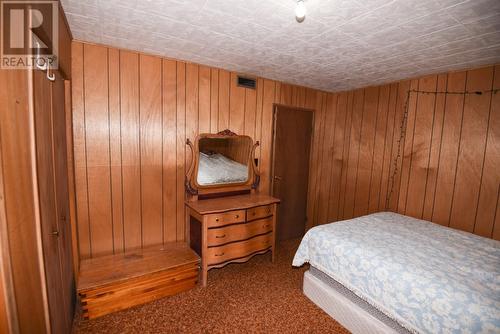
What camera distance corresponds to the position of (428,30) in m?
1.88

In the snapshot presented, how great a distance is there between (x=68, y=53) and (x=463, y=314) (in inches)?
136

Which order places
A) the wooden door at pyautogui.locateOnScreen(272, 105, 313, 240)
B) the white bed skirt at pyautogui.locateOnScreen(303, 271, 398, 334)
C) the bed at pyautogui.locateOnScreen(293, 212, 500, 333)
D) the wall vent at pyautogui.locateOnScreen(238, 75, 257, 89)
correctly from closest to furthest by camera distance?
the bed at pyautogui.locateOnScreen(293, 212, 500, 333) → the white bed skirt at pyautogui.locateOnScreen(303, 271, 398, 334) → the wall vent at pyautogui.locateOnScreen(238, 75, 257, 89) → the wooden door at pyautogui.locateOnScreen(272, 105, 313, 240)

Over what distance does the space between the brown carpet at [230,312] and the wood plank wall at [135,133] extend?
0.72 meters

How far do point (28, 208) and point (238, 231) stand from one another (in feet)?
6.42

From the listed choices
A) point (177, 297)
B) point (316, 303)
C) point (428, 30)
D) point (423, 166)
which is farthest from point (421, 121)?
point (177, 297)

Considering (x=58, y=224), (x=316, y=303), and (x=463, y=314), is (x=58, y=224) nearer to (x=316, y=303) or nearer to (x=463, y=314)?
(x=316, y=303)

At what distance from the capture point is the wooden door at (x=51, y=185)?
4.03 ft

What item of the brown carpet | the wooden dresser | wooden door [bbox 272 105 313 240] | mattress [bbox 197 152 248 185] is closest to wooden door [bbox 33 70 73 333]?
the brown carpet

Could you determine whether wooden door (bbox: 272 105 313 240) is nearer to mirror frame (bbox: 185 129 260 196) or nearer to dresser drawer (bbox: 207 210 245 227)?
mirror frame (bbox: 185 129 260 196)

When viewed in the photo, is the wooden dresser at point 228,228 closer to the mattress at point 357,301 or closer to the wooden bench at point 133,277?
the wooden bench at point 133,277

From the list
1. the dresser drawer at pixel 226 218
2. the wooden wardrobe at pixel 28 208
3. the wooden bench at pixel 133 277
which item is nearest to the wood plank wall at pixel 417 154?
the dresser drawer at pixel 226 218

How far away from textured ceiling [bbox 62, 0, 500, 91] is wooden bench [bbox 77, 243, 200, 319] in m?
2.13

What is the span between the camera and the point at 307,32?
1.98 m

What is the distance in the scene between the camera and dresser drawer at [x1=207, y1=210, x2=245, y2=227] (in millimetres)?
2572
